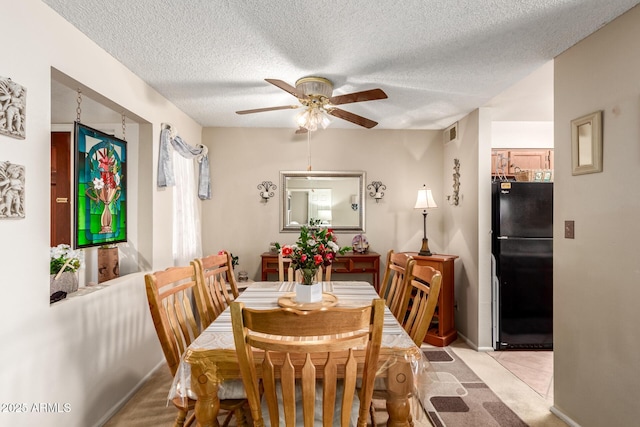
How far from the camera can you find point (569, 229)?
86.2 inches

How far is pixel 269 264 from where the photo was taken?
3.85 meters

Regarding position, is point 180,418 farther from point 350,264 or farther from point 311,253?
point 350,264

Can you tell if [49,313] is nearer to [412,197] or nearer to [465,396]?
[465,396]

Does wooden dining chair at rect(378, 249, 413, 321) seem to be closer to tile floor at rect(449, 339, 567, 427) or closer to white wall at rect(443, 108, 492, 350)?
tile floor at rect(449, 339, 567, 427)

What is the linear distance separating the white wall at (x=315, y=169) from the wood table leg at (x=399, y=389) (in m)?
2.87

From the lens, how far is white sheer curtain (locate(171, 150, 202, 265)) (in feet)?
11.0

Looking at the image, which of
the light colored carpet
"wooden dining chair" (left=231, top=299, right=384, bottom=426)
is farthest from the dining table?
the light colored carpet

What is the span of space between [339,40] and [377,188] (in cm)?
239

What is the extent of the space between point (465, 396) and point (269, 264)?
2299 mm

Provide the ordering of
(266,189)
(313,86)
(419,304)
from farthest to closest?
1. (266,189)
2. (313,86)
3. (419,304)

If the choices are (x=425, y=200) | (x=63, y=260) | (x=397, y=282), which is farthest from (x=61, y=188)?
(x=425, y=200)

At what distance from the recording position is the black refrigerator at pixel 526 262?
3217mm

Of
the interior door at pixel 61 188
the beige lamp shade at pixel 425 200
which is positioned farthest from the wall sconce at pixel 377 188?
the interior door at pixel 61 188

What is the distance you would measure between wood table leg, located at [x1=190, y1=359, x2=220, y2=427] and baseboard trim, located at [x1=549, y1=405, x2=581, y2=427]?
223 centimetres
